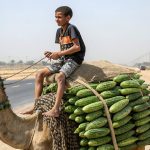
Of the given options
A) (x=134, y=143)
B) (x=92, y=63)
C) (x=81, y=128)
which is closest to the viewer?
(x=81, y=128)

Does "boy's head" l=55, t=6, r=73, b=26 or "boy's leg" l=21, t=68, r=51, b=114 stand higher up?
"boy's head" l=55, t=6, r=73, b=26

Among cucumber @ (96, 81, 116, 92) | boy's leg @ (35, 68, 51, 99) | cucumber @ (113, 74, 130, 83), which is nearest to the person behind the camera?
cucumber @ (96, 81, 116, 92)

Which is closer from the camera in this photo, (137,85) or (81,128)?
(81,128)

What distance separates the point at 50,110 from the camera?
631cm

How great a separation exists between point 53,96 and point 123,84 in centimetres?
102

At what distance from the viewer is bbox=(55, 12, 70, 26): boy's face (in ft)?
21.8

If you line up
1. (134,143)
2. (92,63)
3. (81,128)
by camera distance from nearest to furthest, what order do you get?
(81,128), (134,143), (92,63)

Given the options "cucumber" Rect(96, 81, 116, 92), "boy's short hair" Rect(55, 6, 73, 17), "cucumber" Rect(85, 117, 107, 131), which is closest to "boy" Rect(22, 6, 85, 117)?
"boy's short hair" Rect(55, 6, 73, 17)

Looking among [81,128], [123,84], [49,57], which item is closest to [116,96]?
[123,84]

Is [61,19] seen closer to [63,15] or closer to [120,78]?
[63,15]

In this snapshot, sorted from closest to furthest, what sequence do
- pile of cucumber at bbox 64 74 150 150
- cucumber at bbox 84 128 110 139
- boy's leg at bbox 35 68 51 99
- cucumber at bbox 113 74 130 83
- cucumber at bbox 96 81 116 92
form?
cucumber at bbox 84 128 110 139
pile of cucumber at bbox 64 74 150 150
cucumber at bbox 96 81 116 92
cucumber at bbox 113 74 130 83
boy's leg at bbox 35 68 51 99

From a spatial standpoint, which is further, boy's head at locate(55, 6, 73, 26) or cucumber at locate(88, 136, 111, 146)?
boy's head at locate(55, 6, 73, 26)

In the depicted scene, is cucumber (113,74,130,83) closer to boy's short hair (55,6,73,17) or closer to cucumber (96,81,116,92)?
cucumber (96,81,116,92)

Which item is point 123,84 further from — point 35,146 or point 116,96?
point 35,146
